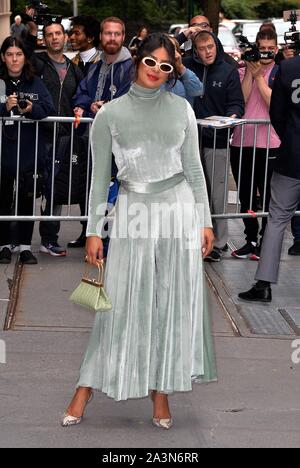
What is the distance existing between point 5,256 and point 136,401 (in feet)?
12.0

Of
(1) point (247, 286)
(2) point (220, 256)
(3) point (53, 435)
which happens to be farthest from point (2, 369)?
(2) point (220, 256)

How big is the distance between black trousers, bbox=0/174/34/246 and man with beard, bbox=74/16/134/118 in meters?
0.83

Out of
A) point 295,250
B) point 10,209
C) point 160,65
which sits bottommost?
point 295,250

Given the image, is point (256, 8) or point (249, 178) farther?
point (256, 8)

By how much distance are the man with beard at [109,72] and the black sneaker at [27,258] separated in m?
1.24

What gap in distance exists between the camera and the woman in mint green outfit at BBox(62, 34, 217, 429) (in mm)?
5586

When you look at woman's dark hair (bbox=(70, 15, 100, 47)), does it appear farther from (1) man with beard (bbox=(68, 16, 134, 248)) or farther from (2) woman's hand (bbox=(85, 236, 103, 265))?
(2) woman's hand (bbox=(85, 236, 103, 265))

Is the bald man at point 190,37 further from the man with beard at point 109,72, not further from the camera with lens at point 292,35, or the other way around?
the man with beard at point 109,72

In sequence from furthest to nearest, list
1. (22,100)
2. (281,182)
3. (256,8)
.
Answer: (256,8), (22,100), (281,182)

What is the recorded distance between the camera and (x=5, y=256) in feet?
31.8

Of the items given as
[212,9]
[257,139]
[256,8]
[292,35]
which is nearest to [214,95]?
[257,139]

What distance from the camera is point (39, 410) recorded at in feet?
19.9

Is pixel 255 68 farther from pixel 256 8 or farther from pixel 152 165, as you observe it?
pixel 256 8

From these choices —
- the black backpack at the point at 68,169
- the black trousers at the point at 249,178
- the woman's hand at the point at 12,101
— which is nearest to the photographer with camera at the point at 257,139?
the black trousers at the point at 249,178
